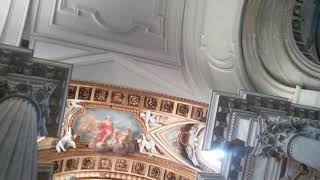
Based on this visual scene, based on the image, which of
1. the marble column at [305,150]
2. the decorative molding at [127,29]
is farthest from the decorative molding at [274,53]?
the marble column at [305,150]

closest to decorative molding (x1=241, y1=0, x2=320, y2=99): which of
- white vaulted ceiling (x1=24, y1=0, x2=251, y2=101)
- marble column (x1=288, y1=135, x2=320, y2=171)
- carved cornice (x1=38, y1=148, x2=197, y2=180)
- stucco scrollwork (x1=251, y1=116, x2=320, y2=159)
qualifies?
white vaulted ceiling (x1=24, y1=0, x2=251, y2=101)

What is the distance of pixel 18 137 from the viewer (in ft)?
15.2

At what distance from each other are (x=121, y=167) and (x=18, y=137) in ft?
21.1

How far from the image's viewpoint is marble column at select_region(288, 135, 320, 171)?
5.60 meters

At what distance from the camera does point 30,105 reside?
5.55 metres

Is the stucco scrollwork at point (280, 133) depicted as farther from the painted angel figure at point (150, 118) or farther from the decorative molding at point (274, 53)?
the painted angel figure at point (150, 118)

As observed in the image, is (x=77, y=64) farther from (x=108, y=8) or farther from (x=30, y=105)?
(x=30, y=105)

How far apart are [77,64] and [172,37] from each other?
201cm

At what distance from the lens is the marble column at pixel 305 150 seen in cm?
560

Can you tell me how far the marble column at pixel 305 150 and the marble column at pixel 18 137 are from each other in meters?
3.27

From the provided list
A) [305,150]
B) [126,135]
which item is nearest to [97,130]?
[126,135]

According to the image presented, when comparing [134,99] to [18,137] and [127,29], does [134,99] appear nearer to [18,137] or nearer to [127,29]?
[127,29]

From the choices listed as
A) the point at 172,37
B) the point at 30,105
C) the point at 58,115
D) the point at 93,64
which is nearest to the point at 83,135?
the point at 93,64

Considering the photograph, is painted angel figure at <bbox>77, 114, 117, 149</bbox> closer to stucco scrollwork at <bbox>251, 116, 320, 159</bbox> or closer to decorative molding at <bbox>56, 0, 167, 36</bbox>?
decorative molding at <bbox>56, 0, 167, 36</bbox>
